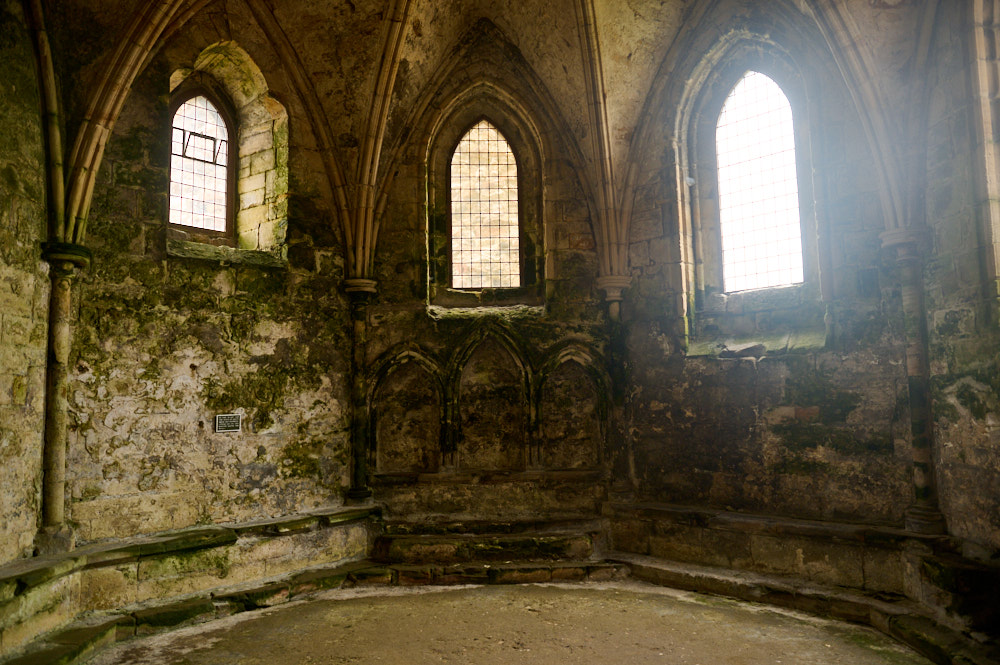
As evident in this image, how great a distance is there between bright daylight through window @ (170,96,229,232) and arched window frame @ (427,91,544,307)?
89.7 inches

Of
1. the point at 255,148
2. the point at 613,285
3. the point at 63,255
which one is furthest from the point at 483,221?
the point at 63,255

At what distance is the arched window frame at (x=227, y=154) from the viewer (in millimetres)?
7078

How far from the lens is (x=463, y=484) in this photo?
7.70 metres

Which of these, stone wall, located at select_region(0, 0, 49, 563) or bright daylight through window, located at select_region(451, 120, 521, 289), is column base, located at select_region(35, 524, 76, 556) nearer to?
stone wall, located at select_region(0, 0, 49, 563)

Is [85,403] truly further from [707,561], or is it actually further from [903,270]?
[903,270]

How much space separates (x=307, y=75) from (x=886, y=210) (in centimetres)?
586

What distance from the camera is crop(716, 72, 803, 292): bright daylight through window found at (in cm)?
704

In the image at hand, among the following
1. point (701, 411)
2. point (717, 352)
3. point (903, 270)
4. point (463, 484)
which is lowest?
point (463, 484)

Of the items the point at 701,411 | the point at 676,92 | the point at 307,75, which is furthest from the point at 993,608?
the point at 307,75

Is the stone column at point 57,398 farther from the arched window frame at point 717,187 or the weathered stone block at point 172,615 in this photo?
the arched window frame at point 717,187

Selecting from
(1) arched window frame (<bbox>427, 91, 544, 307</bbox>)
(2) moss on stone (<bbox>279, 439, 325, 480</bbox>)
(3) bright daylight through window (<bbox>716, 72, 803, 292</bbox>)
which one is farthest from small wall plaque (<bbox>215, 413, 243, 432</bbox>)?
(3) bright daylight through window (<bbox>716, 72, 803, 292</bbox>)

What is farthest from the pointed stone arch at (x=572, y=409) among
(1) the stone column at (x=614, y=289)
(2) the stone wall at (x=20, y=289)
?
(2) the stone wall at (x=20, y=289)

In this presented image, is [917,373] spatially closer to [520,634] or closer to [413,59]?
[520,634]

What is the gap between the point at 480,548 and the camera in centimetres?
702
